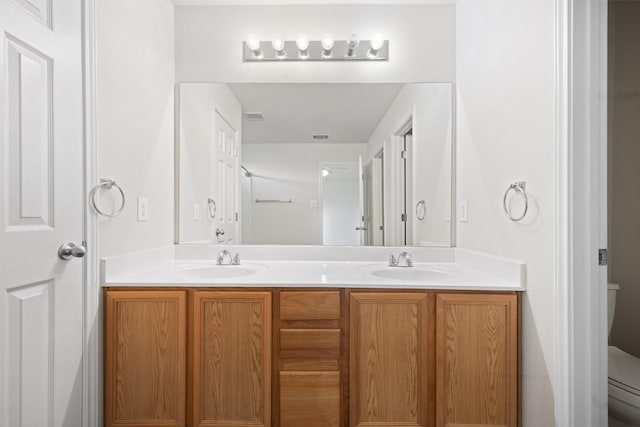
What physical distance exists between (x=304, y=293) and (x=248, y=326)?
0.91 ft

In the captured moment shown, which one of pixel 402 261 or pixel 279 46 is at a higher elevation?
pixel 279 46

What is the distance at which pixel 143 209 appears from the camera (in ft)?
6.15

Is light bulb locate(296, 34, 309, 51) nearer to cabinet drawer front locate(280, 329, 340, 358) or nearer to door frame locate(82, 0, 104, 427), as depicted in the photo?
door frame locate(82, 0, 104, 427)

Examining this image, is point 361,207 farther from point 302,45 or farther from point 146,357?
point 146,357

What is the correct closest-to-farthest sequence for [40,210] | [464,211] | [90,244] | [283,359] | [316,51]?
[40,210]
[90,244]
[283,359]
[464,211]
[316,51]

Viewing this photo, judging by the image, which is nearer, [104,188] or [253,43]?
[104,188]

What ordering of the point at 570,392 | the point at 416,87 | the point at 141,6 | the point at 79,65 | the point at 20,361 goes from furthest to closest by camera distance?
the point at 416,87 < the point at 141,6 < the point at 79,65 < the point at 570,392 < the point at 20,361

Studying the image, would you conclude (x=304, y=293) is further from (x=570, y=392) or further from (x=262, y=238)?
(x=570, y=392)

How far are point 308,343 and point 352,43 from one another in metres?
1.68

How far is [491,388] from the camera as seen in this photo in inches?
61.5

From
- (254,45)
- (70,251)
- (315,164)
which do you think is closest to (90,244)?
(70,251)

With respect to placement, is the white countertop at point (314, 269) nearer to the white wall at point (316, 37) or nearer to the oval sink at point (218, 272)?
the oval sink at point (218, 272)

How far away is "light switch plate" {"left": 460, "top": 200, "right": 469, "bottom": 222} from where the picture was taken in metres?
2.07


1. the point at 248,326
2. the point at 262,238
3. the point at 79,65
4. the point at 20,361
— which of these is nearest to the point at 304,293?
the point at 248,326
